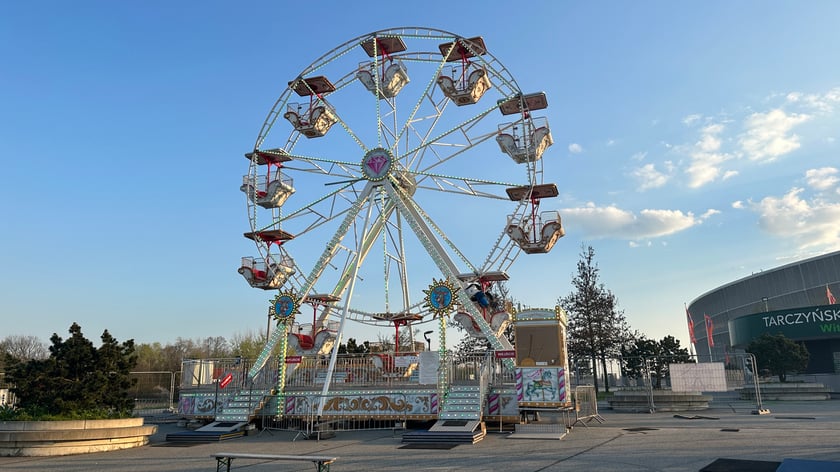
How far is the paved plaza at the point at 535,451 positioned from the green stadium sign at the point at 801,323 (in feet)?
111

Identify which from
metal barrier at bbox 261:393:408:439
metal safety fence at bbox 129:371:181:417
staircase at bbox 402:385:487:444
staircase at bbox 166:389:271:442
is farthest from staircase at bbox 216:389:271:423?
metal safety fence at bbox 129:371:181:417

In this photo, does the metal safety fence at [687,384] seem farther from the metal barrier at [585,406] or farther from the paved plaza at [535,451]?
the paved plaza at [535,451]

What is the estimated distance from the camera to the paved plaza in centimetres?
1139

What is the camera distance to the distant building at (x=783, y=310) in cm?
4706

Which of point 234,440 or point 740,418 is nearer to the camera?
point 234,440

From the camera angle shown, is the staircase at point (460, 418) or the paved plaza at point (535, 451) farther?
the staircase at point (460, 418)

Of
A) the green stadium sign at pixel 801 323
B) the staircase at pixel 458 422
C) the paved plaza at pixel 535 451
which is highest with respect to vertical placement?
the green stadium sign at pixel 801 323

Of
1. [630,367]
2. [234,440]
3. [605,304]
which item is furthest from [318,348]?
[605,304]

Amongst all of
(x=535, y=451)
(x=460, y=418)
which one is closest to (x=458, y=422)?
(x=460, y=418)

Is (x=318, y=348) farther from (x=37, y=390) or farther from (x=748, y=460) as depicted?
(x=748, y=460)

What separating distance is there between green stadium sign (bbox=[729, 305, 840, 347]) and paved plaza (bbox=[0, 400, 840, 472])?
33.8 metres

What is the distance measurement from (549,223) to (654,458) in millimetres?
13169

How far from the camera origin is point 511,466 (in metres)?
11.3

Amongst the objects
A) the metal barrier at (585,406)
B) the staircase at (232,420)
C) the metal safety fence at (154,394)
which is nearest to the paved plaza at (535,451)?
the staircase at (232,420)
